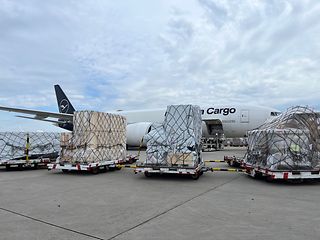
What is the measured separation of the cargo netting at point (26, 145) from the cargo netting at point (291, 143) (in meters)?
9.17

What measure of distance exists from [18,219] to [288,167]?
714cm

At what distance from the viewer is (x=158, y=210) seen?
17.6 feet

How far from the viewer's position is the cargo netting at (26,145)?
12.2 metres

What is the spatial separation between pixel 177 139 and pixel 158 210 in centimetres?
510

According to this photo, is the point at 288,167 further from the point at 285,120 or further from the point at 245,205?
the point at 245,205

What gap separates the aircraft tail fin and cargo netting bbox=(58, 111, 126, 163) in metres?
20.7

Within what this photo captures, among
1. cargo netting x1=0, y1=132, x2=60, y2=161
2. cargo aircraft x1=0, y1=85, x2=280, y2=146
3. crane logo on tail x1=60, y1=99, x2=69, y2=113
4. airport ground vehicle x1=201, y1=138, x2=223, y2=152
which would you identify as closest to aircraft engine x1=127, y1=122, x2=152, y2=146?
cargo aircraft x1=0, y1=85, x2=280, y2=146

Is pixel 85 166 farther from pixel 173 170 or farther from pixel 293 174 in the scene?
pixel 293 174

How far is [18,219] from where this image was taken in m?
4.80

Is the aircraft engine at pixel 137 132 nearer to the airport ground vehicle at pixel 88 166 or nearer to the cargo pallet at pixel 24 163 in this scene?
the cargo pallet at pixel 24 163

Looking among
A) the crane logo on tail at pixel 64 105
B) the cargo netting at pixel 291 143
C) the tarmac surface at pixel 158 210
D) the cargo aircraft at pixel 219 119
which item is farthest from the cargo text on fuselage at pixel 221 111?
the crane logo on tail at pixel 64 105

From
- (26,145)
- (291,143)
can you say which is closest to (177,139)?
(291,143)

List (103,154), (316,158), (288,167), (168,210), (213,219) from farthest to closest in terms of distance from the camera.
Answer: (103,154) < (316,158) < (288,167) < (168,210) < (213,219)

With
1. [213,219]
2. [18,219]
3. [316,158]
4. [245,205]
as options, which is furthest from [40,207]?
[316,158]
